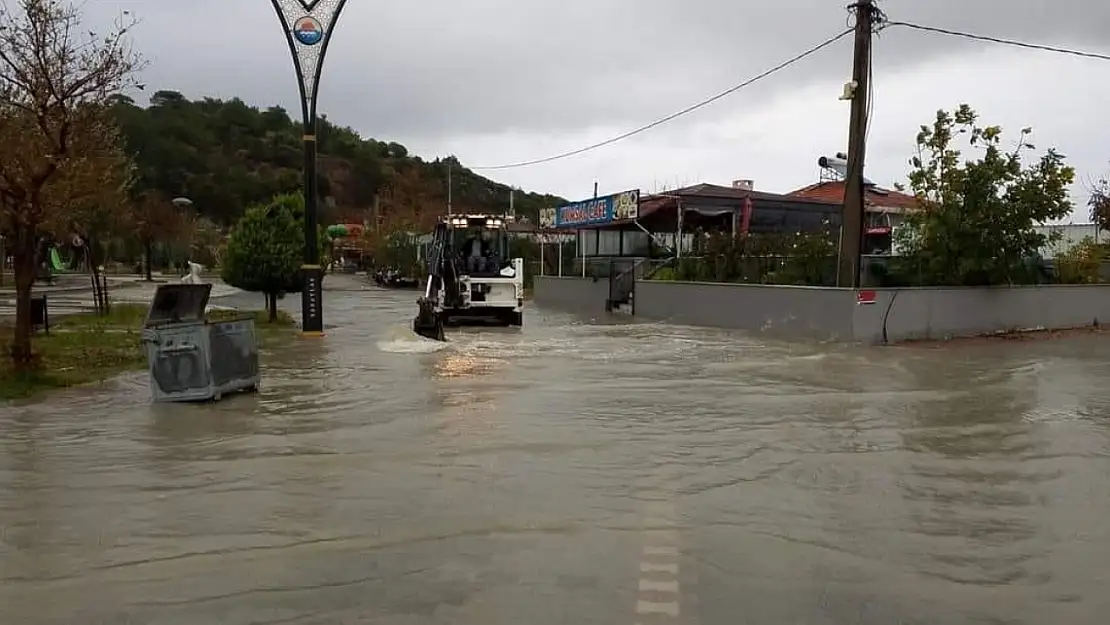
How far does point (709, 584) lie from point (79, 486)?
Result: 4946 millimetres

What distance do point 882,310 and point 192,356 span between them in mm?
14223

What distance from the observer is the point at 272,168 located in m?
109

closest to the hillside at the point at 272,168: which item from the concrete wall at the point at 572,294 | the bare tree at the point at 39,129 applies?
the concrete wall at the point at 572,294

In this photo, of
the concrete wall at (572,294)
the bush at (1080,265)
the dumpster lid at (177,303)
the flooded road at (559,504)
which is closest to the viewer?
the flooded road at (559,504)

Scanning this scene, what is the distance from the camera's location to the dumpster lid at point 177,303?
11805 mm

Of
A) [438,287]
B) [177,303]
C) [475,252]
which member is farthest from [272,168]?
[177,303]

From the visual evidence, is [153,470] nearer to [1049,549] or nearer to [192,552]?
[192,552]

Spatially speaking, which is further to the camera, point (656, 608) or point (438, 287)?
point (438, 287)

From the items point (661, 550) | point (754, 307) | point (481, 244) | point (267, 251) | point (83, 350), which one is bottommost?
point (661, 550)

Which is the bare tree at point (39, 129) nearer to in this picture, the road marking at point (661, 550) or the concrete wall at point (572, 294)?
the road marking at point (661, 550)

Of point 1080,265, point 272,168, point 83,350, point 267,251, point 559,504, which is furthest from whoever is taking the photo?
point 272,168

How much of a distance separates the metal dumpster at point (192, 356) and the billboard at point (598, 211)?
20.0 m

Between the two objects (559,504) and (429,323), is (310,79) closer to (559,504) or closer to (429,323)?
(429,323)

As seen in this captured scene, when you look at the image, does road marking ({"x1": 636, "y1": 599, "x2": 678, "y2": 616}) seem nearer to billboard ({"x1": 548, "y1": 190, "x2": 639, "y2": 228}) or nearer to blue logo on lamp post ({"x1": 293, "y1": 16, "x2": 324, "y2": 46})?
blue logo on lamp post ({"x1": 293, "y1": 16, "x2": 324, "y2": 46})
